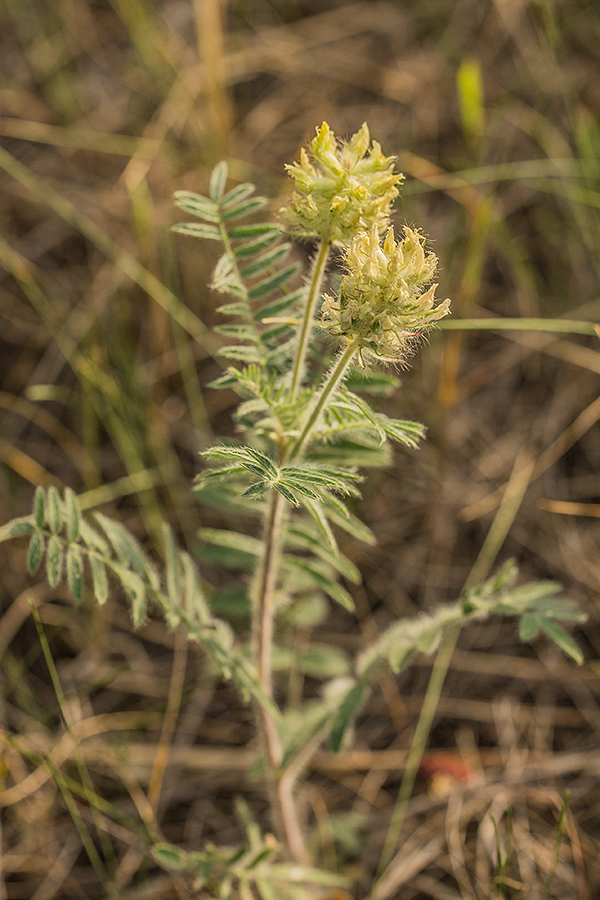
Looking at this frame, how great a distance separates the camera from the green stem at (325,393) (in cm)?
168

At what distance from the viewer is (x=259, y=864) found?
2359 millimetres

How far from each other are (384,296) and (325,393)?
285mm

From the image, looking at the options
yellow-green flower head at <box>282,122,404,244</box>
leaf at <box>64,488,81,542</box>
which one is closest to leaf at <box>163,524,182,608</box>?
leaf at <box>64,488,81,542</box>

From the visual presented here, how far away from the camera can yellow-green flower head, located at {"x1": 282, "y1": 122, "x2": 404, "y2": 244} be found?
1.72m

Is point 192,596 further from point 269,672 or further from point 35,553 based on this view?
point 35,553

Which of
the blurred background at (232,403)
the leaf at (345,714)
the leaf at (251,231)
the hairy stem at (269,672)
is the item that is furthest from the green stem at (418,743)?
the leaf at (251,231)

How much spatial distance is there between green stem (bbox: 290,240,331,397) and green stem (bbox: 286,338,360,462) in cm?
9

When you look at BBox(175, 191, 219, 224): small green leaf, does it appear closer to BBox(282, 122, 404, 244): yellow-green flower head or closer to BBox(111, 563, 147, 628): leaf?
BBox(282, 122, 404, 244): yellow-green flower head

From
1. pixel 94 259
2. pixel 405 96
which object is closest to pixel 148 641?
pixel 94 259

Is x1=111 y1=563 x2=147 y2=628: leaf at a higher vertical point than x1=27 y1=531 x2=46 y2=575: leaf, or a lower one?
lower

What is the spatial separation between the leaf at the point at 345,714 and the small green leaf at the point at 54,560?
0.96 metres

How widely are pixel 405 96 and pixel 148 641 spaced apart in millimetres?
3566

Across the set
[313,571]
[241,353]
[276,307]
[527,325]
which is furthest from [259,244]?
[527,325]

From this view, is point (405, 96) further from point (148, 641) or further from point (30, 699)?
point (30, 699)
